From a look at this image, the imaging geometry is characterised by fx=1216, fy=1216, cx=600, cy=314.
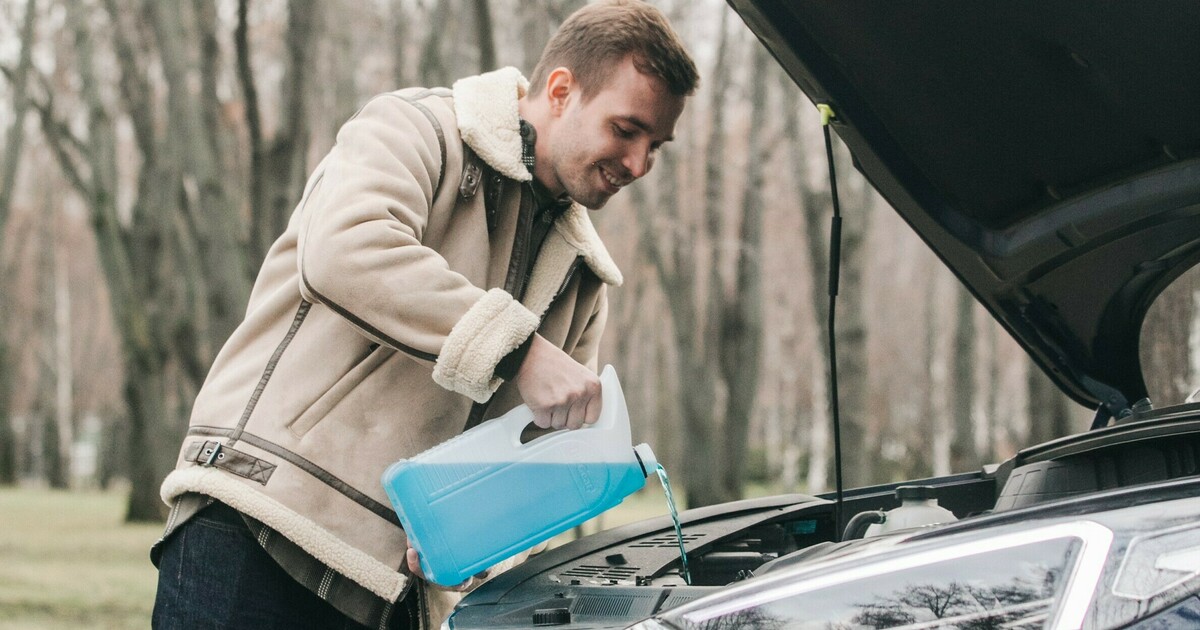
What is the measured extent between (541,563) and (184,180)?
10.6m

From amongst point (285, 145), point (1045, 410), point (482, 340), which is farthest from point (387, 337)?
point (1045, 410)

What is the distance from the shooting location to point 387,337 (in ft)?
6.89

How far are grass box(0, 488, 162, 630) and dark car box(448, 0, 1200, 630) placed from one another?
599cm

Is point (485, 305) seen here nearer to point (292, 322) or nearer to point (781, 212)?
point (292, 322)

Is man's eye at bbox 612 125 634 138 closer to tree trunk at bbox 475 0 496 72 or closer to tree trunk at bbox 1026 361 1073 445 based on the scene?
tree trunk at bbox 475 0 496 72

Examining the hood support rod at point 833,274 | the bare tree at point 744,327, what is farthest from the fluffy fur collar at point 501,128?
the bare tree at point 744,327

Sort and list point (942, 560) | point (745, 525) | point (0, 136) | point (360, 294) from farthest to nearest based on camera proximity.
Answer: point (0, 136)
point (745, 525)
point (360, 294)
point (942, 560)

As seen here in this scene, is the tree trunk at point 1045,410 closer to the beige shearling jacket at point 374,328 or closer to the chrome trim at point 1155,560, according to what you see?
the beige shearling jacket at point 374,328

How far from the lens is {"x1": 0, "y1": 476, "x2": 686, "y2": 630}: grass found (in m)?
7.66

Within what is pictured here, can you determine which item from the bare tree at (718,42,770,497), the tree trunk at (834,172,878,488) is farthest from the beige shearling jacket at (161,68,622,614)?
the bare tree at (718,42,770,497)

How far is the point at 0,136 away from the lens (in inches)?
746

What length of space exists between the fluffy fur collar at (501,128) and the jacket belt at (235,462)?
711mm

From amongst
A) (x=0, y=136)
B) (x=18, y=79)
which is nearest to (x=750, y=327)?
(x=18, y=79)

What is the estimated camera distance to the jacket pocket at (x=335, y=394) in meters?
2.24
